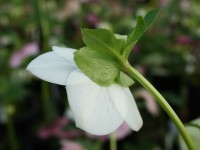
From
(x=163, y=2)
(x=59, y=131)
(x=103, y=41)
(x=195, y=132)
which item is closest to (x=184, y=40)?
(x=163, y=2)

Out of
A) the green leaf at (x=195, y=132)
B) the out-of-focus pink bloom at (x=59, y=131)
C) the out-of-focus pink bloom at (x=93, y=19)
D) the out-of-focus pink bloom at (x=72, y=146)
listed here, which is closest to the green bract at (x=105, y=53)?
the green leaf at (x=195, y=132)

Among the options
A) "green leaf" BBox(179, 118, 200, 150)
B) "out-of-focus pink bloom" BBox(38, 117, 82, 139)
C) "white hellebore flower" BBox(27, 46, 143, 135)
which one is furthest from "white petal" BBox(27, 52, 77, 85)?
"out-of-focus pink bloom" BBox(38, 117, 82, 139)

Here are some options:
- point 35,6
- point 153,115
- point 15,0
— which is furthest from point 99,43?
point 15,0

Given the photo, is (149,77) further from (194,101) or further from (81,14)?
(81,14)

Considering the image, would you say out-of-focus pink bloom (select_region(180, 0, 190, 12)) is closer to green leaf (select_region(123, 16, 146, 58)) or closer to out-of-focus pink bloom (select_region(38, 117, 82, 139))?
out-of-focus pink bloom (select_region(38, 117, 82, 139))

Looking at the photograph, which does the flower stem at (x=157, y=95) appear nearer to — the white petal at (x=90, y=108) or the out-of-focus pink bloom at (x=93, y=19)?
the white petal at (x=90, y=108)

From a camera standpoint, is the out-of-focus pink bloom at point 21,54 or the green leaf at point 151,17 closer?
the green leaf at point 151,17

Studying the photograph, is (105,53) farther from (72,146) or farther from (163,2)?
(163,2)
